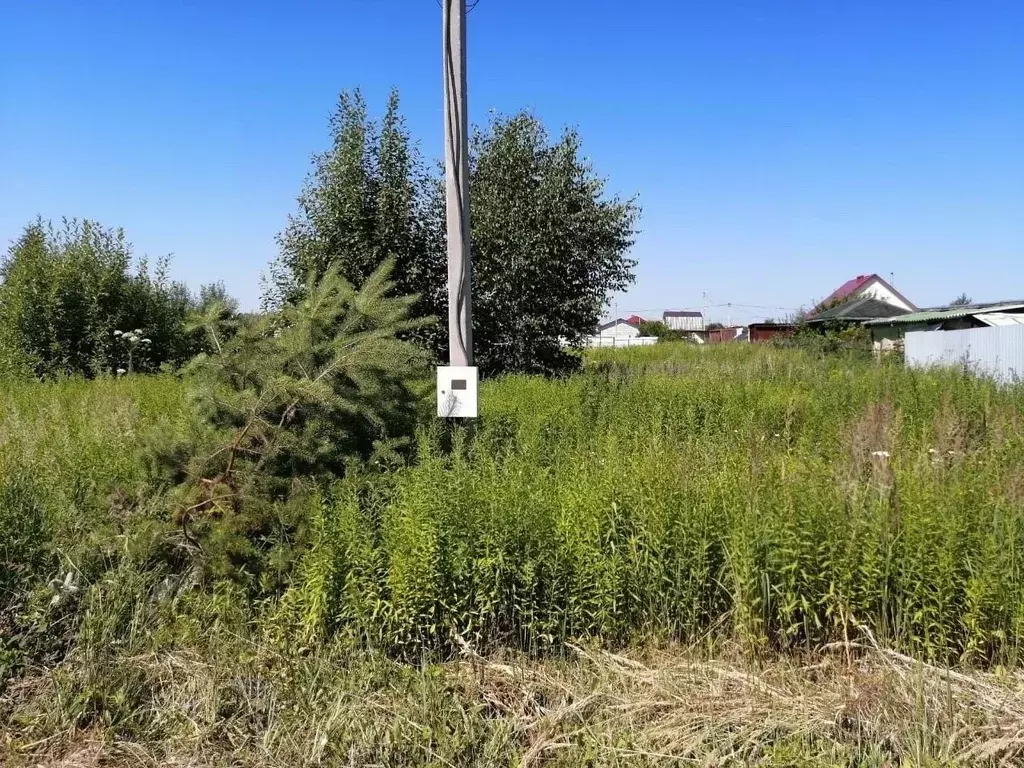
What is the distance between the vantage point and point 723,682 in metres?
2.54

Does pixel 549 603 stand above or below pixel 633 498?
below

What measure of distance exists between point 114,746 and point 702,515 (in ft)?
8.10

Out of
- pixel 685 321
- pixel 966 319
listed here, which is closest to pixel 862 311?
pixel 966 319

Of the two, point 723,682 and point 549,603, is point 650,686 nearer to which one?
point 723,682

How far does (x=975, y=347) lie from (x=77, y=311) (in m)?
19.2

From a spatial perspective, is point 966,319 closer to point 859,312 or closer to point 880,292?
point 859,312

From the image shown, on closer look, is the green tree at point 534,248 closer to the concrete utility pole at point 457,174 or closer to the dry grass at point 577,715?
the concrete utility pole at point 457,174

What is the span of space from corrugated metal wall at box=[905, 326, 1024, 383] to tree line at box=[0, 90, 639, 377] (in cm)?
633

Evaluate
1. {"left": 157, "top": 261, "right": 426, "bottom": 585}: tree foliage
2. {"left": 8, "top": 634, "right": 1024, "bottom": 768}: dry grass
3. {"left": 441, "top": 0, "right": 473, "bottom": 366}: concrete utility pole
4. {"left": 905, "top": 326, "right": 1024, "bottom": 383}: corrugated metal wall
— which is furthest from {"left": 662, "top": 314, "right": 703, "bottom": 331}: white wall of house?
{"left": 8, "top": 634, "right": 1024, "bottom": 768}: dry grass

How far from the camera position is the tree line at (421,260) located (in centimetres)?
1148

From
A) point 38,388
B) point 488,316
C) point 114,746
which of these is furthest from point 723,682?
point 488,316

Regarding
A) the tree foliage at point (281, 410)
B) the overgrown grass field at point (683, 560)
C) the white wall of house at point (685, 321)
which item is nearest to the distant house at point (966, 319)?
the overgrown grass field at point (683, 560)

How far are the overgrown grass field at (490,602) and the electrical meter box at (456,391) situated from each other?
79 centimetres

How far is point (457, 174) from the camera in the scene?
4723 mm
